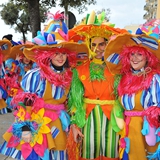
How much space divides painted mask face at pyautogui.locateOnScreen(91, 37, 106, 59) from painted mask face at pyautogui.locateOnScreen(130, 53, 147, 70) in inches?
14.6

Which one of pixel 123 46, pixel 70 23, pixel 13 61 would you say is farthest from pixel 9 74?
pixel 123 46

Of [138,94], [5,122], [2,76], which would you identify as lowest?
[5,122]

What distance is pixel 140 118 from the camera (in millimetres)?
2555

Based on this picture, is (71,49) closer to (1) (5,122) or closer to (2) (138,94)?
(2) (138,94)

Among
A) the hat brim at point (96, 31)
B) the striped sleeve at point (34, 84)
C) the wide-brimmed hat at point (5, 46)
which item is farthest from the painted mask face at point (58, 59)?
the wide-brimmed hat at point (5, 46)

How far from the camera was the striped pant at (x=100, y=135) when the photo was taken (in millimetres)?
2742

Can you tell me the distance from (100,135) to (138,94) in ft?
1.85

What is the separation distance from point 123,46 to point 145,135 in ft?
2.73

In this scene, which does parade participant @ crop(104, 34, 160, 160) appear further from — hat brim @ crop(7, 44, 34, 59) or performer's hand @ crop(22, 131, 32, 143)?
hat brim @ crop(7, 44, 34, 59)

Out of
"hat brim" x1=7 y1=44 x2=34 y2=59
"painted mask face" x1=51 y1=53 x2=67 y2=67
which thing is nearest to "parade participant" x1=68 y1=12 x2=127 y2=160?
"painted mask face" x1=51 y1=53 x2=67 y2=67

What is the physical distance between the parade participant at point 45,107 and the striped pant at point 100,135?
0.25 meters

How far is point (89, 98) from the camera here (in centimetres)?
279

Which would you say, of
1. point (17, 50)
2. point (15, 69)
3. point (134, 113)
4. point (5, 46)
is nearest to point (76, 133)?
point (134, 113)

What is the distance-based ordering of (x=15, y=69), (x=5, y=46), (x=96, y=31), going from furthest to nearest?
1. (x=15, y=69)
2. (x=5, y=46)
3. (x=96, y=31)
